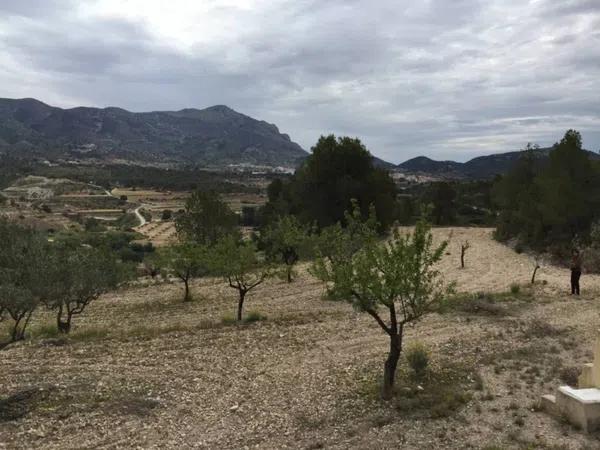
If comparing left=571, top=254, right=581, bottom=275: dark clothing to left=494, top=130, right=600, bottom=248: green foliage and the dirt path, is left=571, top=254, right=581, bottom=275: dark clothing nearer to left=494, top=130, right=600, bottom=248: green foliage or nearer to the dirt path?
the dirt path

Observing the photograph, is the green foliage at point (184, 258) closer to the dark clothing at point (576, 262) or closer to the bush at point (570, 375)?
the dark clothing at point (576, 262)

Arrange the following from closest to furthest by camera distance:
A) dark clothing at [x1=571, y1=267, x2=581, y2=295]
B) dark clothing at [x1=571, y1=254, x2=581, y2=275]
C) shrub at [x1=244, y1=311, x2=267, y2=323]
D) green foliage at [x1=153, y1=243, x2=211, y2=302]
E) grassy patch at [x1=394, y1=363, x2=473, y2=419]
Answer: grassy patch at [x1=394, y1=363, x2=473, y2=419] < shrub at [x1=244, y1=311, x2=267, y2=323] < dark clothing at [x1=571, y1=254, x2=581, y2=275] < dark clothing at [x1=571, y1=267, x2=581, y2=295] < green foliage at [x1=153, y1=243, x2=211, y2=302]

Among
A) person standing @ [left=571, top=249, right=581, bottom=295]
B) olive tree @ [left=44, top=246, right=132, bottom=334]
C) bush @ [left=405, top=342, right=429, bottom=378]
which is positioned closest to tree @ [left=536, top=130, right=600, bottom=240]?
person standing @ [left=571, top=249, right=581, bottom=295]

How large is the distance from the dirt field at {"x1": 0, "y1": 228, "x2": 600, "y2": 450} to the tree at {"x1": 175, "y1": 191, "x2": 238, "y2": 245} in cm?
2032

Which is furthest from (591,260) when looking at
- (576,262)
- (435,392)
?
(435,392)

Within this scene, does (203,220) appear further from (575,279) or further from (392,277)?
(392,277)

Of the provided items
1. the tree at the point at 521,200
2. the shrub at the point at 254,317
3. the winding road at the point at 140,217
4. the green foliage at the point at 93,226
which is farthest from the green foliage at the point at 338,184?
the winding road at the point at 140,217

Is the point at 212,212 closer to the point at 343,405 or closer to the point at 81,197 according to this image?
the point at 343,405

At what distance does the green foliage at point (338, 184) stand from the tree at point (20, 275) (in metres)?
30.0

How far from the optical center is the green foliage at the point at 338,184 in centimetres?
4694

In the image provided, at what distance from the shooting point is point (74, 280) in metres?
20.3

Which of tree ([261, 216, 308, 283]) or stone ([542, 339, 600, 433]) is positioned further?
tree ([261, 216, 308, 283])

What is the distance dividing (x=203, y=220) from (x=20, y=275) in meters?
29.7

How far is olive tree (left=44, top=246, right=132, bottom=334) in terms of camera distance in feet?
57.7
